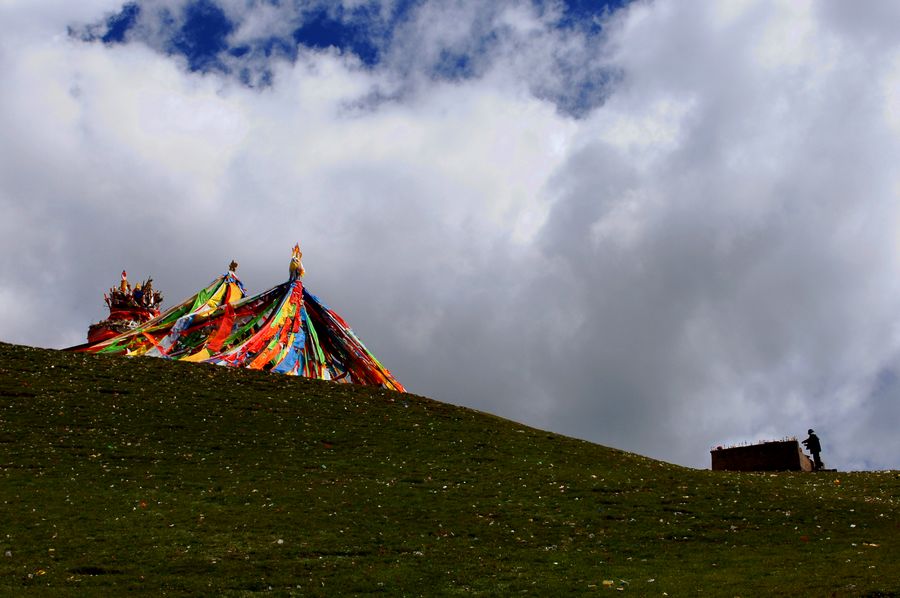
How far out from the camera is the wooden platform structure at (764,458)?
137ft

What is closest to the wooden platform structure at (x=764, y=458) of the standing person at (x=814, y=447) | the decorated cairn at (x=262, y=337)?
the standing person at (x=814, y=447)

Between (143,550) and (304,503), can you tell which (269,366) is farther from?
(143,550)

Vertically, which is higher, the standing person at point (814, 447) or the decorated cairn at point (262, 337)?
the decorated cairn at point (262, 337)

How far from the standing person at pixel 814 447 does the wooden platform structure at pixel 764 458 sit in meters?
0.39

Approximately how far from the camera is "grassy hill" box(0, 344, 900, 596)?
1936cm

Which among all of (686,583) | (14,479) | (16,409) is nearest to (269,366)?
(16,409)

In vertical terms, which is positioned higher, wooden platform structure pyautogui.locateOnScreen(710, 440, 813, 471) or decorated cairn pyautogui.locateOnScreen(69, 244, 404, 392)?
decorated cairn pyautogui.locateOnScreen(69, 244, 404, 392)

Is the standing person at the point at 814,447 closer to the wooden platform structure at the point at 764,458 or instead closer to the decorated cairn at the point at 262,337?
the wooden platform structure at the point at 764,458

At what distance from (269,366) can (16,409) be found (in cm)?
1366

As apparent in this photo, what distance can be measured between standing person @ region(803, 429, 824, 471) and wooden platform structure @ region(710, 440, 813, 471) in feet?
1.29

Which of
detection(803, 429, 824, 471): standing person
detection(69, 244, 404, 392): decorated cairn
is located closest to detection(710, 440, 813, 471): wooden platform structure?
detection(803, 429, 824, 471): standing person

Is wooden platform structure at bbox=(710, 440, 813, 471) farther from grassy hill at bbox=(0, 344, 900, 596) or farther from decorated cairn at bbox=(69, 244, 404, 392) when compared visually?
decorated cairn at bbox=(69, 244, 404, 392)

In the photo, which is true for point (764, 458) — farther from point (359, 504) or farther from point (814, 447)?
point (359, 504)

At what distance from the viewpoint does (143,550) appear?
20.6m
